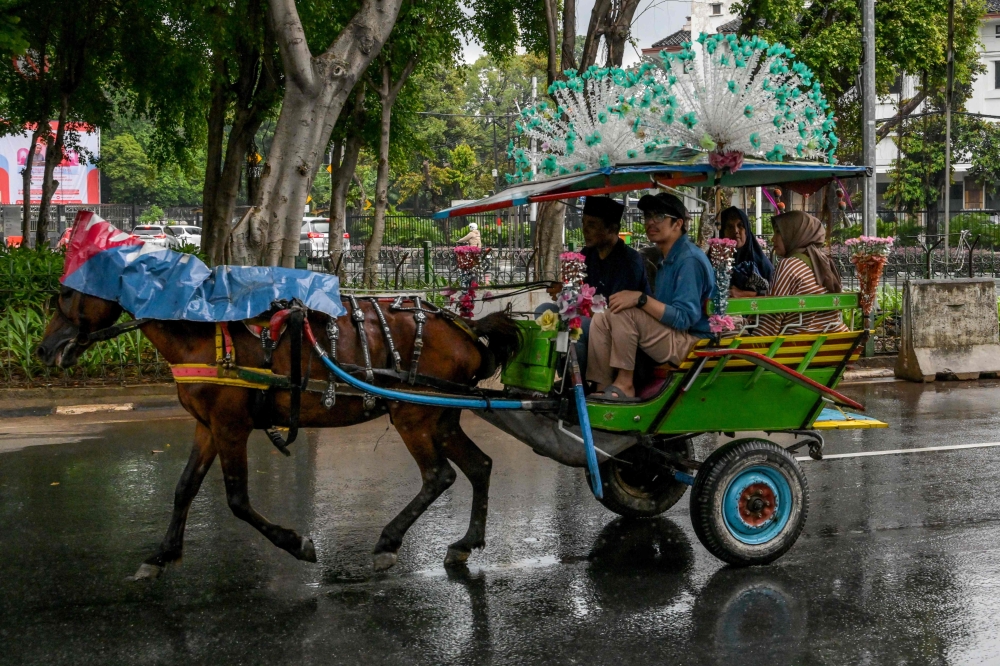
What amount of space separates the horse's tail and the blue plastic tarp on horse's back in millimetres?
980

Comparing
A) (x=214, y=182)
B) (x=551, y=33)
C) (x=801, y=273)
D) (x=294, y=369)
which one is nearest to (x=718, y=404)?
(x=801, y=273)

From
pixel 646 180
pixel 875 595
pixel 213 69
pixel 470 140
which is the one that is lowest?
pixel 875 595

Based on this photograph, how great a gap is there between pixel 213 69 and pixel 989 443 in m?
13.5

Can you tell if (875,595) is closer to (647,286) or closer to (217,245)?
(647,286)

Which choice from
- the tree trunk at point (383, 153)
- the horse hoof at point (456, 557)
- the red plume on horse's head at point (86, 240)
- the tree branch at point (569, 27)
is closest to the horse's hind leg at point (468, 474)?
the horse hoof at point (456, 557)

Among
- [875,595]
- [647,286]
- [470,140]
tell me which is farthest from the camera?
[470,140]

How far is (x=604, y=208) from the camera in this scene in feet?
20.5

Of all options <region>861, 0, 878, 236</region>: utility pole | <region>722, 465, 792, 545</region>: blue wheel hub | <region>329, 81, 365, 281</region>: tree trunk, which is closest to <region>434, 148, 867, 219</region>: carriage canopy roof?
<region>722, 465, 792, 545</region>: blue wheel hub

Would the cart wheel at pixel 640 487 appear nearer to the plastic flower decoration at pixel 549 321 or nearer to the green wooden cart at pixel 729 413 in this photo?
the green wooden cart at pixel 729 413

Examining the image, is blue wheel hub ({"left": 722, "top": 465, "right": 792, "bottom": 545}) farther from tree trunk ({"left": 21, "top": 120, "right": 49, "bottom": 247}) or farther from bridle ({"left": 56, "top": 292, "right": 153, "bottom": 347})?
tree trunk ({"left": 21, "top": 120, "right": 49, "bottom": 247})

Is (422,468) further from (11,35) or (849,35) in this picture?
(849,35)

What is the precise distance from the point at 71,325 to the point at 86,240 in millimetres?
454

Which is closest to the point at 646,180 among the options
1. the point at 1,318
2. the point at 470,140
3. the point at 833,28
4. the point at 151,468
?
the point at 151,468

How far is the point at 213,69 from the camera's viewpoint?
1727 centimetres
